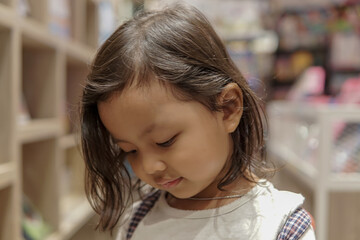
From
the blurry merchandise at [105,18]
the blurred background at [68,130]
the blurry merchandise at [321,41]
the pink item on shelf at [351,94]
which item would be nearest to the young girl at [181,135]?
the blurred background at [68,130]

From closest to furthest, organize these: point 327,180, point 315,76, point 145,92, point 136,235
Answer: point 145,92 → point 136,235 → point 327,180 → point 315,76

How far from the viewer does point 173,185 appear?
88cm

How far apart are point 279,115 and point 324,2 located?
1198 mm

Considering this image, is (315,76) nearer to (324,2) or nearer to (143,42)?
(324,2)

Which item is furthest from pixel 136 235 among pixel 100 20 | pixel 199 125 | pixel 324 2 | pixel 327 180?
pixel 324 2

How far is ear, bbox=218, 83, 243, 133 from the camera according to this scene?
891 mm

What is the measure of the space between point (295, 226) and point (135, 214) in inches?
14.2

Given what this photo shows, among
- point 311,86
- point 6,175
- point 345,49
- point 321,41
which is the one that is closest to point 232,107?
point 6,175

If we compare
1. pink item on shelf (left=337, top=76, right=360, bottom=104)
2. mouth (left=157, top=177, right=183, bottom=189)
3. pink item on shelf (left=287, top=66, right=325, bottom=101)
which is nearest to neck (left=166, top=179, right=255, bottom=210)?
mouth (left=157, top=177, right=183, bottom=189)

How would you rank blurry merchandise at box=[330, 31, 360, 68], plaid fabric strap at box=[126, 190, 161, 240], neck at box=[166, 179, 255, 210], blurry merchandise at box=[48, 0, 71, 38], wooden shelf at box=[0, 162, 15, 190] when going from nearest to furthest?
neck at box=[166, 179, 255, 210]
plaid fabric strap at box=[126, 190, 161, 240]
wooden shelf at box=[0, 162, 15, 190]
blurry merchandise at box=[48, 0, 71, 38]
blurry merchandise at box=[330, 31, 360, 68]

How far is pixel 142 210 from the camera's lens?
3.46ft

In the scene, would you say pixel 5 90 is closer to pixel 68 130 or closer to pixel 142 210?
pixel 142 210

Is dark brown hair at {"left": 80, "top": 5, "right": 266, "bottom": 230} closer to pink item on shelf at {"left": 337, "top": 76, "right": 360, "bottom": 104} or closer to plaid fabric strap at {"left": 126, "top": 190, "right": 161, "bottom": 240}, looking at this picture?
plaid fabric strap at {"left": 126, "top": 190, "right": 161, "bottom": 240}

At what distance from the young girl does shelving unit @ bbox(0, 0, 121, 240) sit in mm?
207
